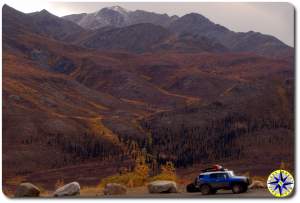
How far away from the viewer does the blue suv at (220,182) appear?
2552 cm

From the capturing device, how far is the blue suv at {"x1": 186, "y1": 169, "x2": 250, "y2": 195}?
83.7ft

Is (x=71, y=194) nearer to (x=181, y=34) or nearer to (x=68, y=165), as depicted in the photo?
(x=68, y=165)

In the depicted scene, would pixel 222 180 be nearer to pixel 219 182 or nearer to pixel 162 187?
pixel 219 182

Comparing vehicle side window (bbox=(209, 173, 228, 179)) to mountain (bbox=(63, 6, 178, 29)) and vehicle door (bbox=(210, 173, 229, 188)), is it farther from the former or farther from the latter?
mountain (bbox=(63, 6, 178, 29))

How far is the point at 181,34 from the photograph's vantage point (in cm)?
13512

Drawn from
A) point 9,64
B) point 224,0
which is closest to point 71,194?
point 224,0

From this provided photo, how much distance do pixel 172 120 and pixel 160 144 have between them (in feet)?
27.7

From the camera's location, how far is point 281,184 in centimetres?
2456

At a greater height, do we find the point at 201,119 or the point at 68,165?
the point at 201,119

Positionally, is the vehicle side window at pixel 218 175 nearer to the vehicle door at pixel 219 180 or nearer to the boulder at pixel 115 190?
the vehicle door at pixel 219 180

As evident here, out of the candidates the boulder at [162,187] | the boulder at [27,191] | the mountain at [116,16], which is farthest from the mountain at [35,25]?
the boulder at [162,187]

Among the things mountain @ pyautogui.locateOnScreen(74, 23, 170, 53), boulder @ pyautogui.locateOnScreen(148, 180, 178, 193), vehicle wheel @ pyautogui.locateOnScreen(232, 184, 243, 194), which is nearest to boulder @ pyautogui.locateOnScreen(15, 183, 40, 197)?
boulder @ pyautogui.locateOnScreen(148, 180, 178, 193)

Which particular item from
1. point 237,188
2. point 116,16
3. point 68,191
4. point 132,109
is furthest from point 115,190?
point 116,16

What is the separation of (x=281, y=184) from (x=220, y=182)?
266 cm
